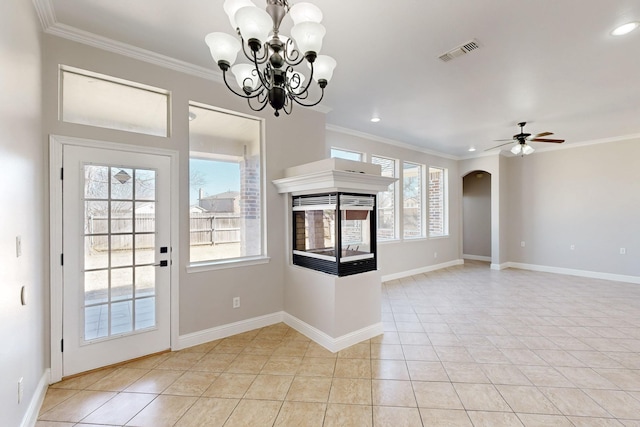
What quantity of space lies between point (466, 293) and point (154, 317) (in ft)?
15.2

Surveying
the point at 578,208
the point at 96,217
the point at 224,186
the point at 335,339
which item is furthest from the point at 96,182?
the point at 578,208

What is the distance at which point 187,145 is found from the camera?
296cm

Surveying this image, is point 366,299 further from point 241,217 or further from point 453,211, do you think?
point 453,211

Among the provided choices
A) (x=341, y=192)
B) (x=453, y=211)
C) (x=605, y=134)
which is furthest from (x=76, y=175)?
(x=605, y=134)

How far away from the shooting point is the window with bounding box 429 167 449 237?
23.0 feet

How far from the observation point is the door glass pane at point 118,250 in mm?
2492

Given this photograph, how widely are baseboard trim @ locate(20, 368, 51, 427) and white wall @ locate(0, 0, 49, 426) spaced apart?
0.05 meters

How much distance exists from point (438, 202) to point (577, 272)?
3146 millimetres

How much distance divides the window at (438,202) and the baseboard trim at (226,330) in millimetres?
4910

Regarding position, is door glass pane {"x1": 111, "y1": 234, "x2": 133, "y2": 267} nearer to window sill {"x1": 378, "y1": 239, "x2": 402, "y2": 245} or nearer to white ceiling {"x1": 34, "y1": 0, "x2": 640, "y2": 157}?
white ceiling {"x1": 34, "y1": 0, "x2": 640, "y2": 157}

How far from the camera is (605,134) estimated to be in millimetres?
A: 5391

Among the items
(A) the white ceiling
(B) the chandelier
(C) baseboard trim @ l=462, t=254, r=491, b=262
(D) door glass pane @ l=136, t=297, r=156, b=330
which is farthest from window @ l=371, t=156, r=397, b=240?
(D) door glass pane @ l=136, t=297, r=156, b=330

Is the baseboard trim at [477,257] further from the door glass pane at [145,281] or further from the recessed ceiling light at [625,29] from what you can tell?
the door glass pane at [145,281]

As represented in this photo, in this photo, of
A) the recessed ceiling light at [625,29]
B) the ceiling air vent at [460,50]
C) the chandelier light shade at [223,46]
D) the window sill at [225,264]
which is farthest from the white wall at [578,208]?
the chandelier light shade at [223,46]
